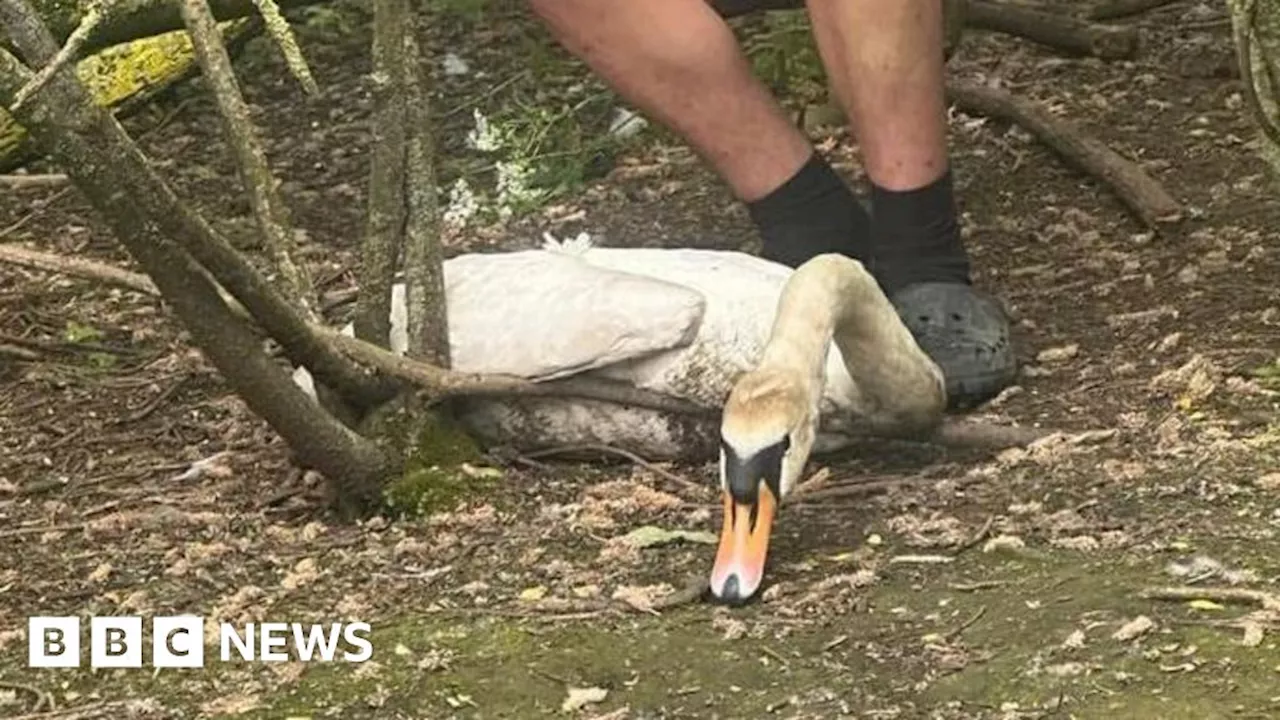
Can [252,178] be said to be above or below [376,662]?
above

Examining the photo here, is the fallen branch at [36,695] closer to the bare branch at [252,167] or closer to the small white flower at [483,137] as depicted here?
the bare branch at [252,167]

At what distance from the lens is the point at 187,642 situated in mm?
3176

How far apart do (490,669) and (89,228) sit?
3.73 metres

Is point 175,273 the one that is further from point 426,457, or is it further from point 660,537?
point 660,537

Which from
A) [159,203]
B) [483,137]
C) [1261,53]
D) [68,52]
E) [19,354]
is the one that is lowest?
[19,354]

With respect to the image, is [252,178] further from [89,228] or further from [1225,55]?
[1225,55]

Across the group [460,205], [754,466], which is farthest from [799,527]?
[460,205]

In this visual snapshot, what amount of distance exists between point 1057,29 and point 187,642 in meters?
4.17

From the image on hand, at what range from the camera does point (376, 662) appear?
10.0ft

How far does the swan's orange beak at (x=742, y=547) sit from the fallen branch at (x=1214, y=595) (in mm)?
546

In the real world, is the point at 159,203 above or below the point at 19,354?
above

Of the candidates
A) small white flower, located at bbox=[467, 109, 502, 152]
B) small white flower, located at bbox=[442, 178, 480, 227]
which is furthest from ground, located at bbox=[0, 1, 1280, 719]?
small white flower, located at bbox=[467, 109, 502, 152]

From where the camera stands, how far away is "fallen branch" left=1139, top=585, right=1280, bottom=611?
2.91 m

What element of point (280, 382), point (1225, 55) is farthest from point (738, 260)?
point (1225, 55)
